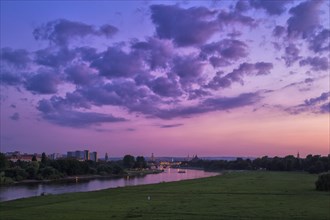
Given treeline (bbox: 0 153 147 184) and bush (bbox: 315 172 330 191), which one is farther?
treeline (bbox: 0 153 147 184)

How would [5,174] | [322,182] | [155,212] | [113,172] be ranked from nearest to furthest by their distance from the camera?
[155,212] < [322,182] < [5,174] < [113,172]

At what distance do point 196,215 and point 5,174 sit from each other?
10027cm

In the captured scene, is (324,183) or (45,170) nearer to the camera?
(324,183)

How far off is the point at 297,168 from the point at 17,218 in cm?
17518

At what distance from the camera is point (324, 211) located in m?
36.4

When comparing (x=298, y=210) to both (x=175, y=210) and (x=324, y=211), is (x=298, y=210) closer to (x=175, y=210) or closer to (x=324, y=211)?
(x=324, y=211)

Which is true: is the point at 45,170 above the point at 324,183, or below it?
below

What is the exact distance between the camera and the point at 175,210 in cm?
3747

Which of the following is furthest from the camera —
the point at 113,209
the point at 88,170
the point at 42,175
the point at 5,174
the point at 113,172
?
the point at 113,172

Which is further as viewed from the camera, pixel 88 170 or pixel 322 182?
pixel 88 170

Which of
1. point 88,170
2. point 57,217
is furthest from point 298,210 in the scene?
point 88,170

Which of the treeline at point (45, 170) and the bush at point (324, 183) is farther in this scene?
the treeline at point (45, 170)

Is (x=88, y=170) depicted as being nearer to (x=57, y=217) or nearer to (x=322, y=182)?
(x=322, y=182)

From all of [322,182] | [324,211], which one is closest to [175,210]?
[324,211]
